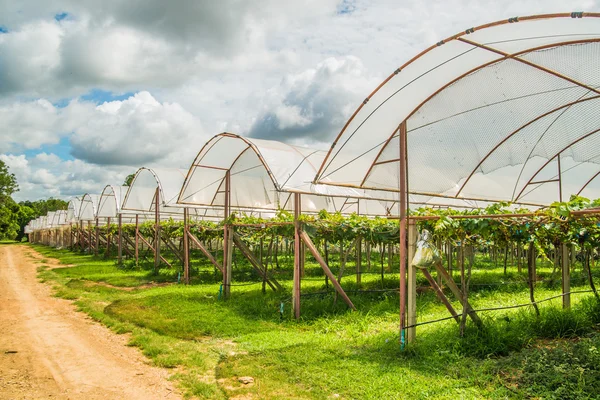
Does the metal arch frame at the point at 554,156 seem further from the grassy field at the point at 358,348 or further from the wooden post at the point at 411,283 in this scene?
the wooden post at the point at 411,283

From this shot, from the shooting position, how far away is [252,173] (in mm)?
13523

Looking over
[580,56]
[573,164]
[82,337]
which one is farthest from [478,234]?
[82,337]

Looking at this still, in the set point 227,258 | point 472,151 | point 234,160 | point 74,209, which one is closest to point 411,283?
point 472,151

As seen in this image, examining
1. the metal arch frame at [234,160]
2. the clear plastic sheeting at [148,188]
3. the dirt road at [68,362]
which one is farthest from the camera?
the clear plastic sheeting at [148,188]

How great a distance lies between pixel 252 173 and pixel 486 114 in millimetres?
7884

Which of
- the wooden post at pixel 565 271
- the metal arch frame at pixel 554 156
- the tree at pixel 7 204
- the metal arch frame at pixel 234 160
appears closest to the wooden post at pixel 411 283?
the wooden post at pixel 565 271

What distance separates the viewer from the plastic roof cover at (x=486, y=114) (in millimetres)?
5465

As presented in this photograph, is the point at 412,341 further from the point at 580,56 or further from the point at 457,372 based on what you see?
the point at 580,56

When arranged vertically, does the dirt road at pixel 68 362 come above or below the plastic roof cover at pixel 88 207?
A: below

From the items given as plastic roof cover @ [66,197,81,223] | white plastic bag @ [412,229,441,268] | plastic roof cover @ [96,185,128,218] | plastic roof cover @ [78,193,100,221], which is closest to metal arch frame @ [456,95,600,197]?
white plastic bag @ [412,229,441,268]

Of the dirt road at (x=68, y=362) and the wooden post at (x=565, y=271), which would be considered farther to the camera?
the wooden post at (x=565, y=271)

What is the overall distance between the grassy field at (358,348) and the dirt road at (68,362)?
0.33 metres

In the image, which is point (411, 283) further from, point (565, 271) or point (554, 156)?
point (554, 156)

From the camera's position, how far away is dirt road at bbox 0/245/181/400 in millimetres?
5445
